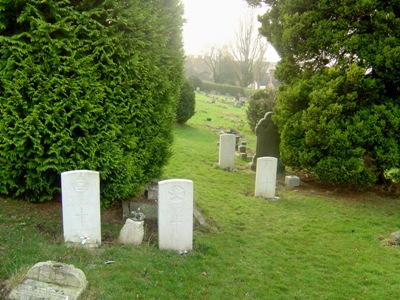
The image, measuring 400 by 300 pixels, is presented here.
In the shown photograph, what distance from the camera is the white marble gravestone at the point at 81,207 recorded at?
4.78 m

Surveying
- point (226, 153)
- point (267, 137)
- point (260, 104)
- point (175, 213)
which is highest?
point (260, 104)

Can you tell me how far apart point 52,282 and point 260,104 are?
1600cm

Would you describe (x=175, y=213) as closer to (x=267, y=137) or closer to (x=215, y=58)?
(x=267, y=137)

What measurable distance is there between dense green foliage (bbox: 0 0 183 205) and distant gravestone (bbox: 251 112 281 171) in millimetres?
5404

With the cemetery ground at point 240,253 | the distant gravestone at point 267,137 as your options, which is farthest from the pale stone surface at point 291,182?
the distant gravestone at point 267,137

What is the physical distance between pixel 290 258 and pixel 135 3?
15.4 ft

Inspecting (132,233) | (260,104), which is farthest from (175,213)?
(260,104)

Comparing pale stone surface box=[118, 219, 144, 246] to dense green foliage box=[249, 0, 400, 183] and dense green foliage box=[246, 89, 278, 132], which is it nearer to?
dense green foliage box=[249, 0, 400, 183]

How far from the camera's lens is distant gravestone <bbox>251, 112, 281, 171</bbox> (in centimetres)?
1099

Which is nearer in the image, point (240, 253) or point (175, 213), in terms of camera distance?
point (175, 213)

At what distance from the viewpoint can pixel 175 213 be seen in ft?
16.8

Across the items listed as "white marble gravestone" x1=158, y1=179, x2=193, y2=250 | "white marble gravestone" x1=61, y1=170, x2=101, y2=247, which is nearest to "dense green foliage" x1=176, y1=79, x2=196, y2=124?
"white marble gravestone" x1=158, y1=179, x2=193, y2=250

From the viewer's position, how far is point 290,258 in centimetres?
540

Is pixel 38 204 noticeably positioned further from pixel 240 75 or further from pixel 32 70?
pixel 240 75
